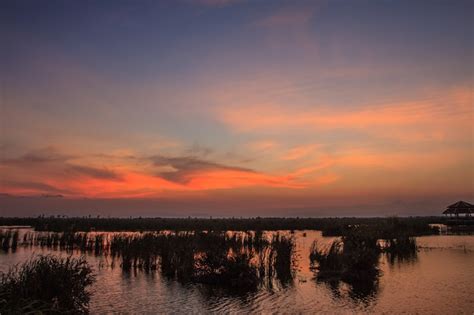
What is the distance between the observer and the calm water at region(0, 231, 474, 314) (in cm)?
1625

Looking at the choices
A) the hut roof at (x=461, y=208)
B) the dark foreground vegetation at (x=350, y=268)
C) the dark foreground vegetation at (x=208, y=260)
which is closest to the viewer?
the dark foreground vegetation at (x=350, y=268)

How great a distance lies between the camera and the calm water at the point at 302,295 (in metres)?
16.2

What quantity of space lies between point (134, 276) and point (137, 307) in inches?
283

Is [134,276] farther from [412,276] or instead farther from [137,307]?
[412,276]

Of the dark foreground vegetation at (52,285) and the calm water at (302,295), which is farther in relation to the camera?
the calm water at (302,295)

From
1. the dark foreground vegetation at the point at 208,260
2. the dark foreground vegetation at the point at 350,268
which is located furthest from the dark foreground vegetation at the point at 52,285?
the dark foreground vegetation at the point at 350,268

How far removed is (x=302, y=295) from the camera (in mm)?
18672

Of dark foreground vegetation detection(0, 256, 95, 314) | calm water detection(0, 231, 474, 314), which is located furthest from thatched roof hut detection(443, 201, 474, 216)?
dark foreground vegetation detection(0, 256, 95, 314)

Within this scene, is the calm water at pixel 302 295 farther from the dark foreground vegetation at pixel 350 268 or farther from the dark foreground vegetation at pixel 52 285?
the dark foreground vegetation at pixel 52 285

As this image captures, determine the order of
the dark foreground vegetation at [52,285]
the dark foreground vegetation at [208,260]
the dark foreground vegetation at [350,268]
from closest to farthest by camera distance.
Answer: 1. the dark foreground vegetation at [52,285]
2. the dark foreground vegetation at [350,268]
3. the dark foreground vegetation at [208,260]

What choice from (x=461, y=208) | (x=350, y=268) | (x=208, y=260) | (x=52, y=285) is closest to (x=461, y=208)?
(x=461, y=208)

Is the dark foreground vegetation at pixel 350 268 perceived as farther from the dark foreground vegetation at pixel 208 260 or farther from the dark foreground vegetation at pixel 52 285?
the dark foreground vegetation at pixel 52 285

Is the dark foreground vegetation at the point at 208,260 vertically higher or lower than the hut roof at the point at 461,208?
lower

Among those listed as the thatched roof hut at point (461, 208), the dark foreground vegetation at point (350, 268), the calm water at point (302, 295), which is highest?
the thatched roof hut at point (461, 208)
